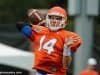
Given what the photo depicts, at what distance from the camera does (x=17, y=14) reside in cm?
1166

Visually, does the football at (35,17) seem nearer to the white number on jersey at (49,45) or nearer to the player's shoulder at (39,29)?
the player's shoulder at (39,29)

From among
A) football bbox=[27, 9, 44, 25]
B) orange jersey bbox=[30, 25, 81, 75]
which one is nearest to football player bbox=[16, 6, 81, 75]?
orange jersey bbox=[30, 25, 81, 75]

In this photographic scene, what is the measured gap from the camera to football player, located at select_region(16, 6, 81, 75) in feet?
21.8

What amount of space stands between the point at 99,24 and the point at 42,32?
4111 millimetres

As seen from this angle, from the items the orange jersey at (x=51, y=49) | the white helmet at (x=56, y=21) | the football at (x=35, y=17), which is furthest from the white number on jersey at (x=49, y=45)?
the football at (x=35, y=17)

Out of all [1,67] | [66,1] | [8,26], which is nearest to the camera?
[1,67]

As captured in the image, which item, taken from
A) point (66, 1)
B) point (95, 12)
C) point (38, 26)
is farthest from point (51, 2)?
point (38, 26)

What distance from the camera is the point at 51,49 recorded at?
21.9 ft

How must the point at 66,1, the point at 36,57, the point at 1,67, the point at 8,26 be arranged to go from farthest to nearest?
the point at 8,26 < the point at 66,1 < the point at 1,67 < the point at 36,57

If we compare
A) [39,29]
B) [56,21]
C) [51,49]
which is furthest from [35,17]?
[51,49]

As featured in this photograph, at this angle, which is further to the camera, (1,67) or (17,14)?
(17,14)

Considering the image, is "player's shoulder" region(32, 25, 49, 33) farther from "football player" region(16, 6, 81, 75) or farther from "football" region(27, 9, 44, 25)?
"football" region(27, 9, 44, 25)

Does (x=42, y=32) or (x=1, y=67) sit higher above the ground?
(x=42, y=32)

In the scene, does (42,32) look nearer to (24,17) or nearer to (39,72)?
(39,72)
